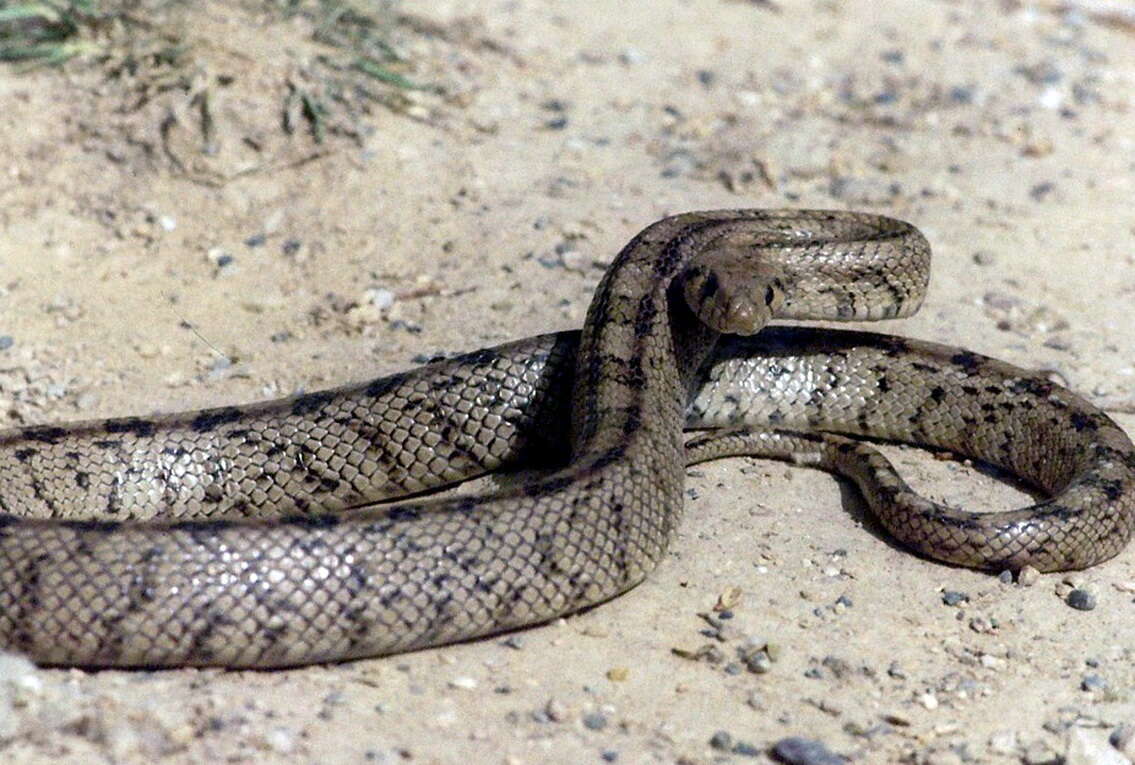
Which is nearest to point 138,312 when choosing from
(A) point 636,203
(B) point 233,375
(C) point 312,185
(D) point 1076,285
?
(B) point 233,375

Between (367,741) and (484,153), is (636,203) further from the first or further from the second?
(367,741)

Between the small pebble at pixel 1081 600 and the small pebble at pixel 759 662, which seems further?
the small pebble at pixel 1081 600

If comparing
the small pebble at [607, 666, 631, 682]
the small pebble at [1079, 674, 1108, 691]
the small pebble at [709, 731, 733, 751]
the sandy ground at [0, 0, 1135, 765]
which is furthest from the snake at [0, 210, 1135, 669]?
the small pebble at [709, 731, 733, 751]

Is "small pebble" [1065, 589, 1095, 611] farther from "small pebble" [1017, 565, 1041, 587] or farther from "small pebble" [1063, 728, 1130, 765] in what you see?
"small pebble" [1063, 728, 1130, 765]

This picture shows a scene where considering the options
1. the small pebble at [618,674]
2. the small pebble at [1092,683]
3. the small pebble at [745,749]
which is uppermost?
the small pebble at [1092,683]

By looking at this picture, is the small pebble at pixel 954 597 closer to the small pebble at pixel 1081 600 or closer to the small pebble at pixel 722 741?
the small pebble at pixel 1081 600

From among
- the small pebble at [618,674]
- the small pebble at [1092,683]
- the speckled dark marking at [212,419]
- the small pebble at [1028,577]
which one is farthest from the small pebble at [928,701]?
the speckled dark marking at [212,419]

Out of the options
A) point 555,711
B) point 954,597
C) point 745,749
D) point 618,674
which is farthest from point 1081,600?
point 555,711

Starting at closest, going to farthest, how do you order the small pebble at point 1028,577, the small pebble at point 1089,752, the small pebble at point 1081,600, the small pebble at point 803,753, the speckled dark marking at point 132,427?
1. the small pebble at point 803,753
2. the small pebble at point 1089,752
3. the small pebble at point 1081,600
4. the small pebble at point 1028,577
5. the speckled dark marking at point 132,427
